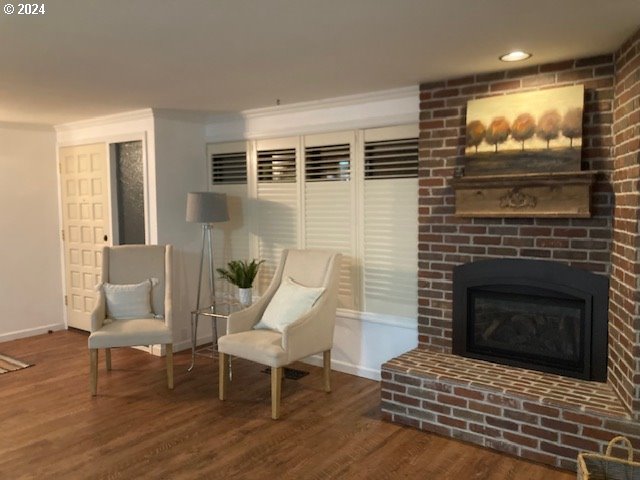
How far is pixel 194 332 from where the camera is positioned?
4441 millimetres

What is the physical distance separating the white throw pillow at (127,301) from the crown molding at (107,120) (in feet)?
4.79

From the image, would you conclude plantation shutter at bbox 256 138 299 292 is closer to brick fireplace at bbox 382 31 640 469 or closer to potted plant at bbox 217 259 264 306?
potted plant at bbox 217 259 264 306

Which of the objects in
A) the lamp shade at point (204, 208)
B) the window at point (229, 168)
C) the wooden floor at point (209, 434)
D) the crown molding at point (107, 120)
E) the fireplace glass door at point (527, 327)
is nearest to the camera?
the wooden floor at point (209, 434)

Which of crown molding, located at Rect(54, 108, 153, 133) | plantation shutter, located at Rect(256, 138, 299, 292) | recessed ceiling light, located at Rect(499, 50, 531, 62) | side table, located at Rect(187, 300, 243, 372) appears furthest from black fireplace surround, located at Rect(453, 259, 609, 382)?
crown molding, located at Rect(54, 108, 153, 133)

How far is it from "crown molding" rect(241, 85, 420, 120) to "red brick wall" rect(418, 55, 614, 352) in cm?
18

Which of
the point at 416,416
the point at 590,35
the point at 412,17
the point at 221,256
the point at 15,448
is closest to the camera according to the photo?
the point at 412,17

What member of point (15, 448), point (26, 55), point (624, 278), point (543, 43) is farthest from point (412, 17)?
point (15, 448)

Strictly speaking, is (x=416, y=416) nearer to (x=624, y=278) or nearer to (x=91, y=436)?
(x=624, y=278)

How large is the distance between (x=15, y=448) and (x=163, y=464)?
0.91 meters

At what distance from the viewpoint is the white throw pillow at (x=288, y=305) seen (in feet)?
11.8

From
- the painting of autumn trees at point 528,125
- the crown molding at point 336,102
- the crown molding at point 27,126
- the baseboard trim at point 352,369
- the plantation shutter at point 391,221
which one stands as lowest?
the baseboard trim at point 352,369

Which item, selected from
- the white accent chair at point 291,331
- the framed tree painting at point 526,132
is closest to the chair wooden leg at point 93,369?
the white accent chair at point 291,331

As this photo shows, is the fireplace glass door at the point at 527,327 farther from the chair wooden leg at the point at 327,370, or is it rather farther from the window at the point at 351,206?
the chair wooden leg at the point at 327,370

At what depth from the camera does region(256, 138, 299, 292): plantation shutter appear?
14.4 feet
